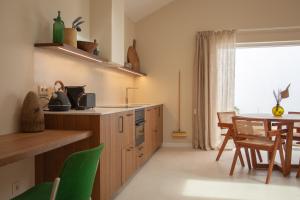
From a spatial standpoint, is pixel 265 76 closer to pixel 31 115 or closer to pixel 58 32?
pixel 58 32

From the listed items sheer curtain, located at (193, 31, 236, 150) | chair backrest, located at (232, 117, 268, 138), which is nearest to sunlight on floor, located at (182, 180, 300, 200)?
chair backrest, located at (232, 117, 268, 138)

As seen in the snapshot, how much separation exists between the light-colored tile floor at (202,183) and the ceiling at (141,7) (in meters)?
2.74

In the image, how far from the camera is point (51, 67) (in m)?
2.74

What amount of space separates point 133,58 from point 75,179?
14.0 ft

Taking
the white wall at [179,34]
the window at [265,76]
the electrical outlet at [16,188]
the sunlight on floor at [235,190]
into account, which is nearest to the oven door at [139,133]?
the sunlight on floor at [235,190]

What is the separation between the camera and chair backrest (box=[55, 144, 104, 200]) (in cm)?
130

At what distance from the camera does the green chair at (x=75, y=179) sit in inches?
51.0

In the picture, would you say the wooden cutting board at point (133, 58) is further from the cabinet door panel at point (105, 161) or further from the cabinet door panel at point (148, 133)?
the cabinet door panel at point (105, 161)

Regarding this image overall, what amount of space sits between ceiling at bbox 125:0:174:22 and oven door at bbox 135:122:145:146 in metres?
2.27

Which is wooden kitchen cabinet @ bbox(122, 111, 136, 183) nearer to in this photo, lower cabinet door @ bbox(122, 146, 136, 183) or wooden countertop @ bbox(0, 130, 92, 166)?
lower cabinet door @ bbox(122, 146, 136, 183)

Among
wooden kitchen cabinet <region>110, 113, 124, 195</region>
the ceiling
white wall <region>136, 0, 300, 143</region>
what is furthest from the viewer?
white wall <region>136, 0, 300, 143</region>

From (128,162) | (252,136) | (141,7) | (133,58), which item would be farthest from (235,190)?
(141,7)

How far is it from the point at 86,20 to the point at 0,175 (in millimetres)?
2205

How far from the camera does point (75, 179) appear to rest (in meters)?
1.36
